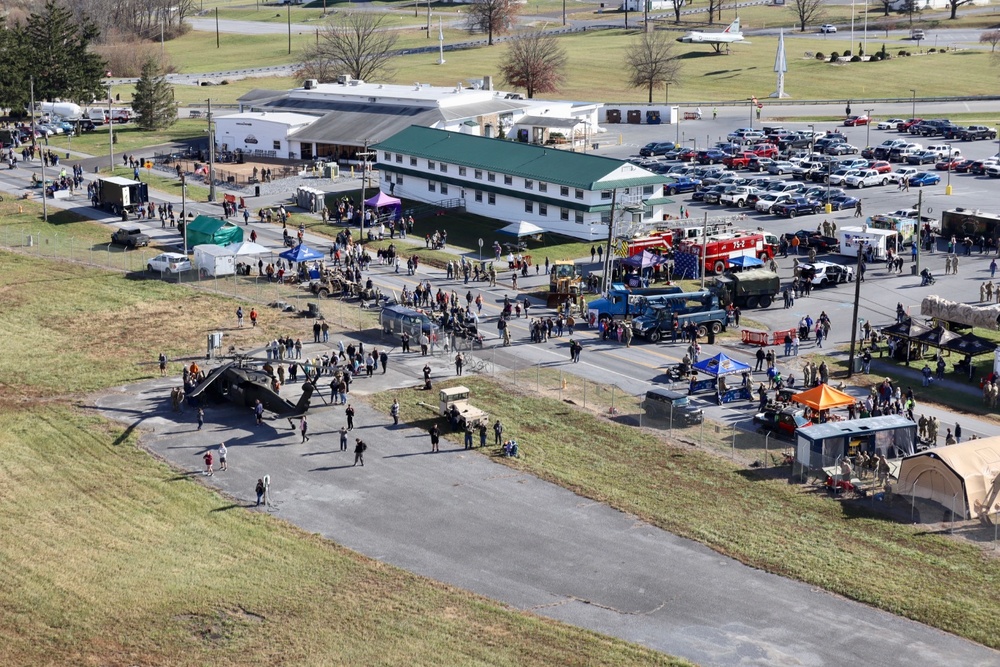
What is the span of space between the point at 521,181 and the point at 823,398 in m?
43.9

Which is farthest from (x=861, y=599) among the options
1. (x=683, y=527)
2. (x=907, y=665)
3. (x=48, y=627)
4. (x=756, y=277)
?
(x=756, y=277)

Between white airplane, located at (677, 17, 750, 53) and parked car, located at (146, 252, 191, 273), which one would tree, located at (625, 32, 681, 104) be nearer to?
white airplane, located at (677, 17, 750, 53)

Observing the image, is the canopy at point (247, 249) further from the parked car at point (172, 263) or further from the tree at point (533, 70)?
the tree at point (533, 70)

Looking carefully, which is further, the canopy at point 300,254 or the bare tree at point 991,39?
the bare tree at point 991,39

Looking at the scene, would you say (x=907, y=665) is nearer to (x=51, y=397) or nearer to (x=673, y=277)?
(x=51, y=397)

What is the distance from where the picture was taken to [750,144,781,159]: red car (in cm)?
12156

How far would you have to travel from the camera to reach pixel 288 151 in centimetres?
12238

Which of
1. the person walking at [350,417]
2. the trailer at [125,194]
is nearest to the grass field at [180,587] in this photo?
the person walking at [350,417]

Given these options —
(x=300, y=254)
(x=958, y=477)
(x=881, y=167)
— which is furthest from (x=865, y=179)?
(x=958, y=477)

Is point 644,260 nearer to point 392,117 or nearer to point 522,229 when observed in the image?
point 522,229

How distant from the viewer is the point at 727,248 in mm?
83625

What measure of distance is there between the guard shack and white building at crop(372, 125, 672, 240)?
35513 millimetres

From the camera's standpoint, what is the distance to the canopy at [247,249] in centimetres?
8406

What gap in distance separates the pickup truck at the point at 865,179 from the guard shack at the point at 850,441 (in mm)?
58720
